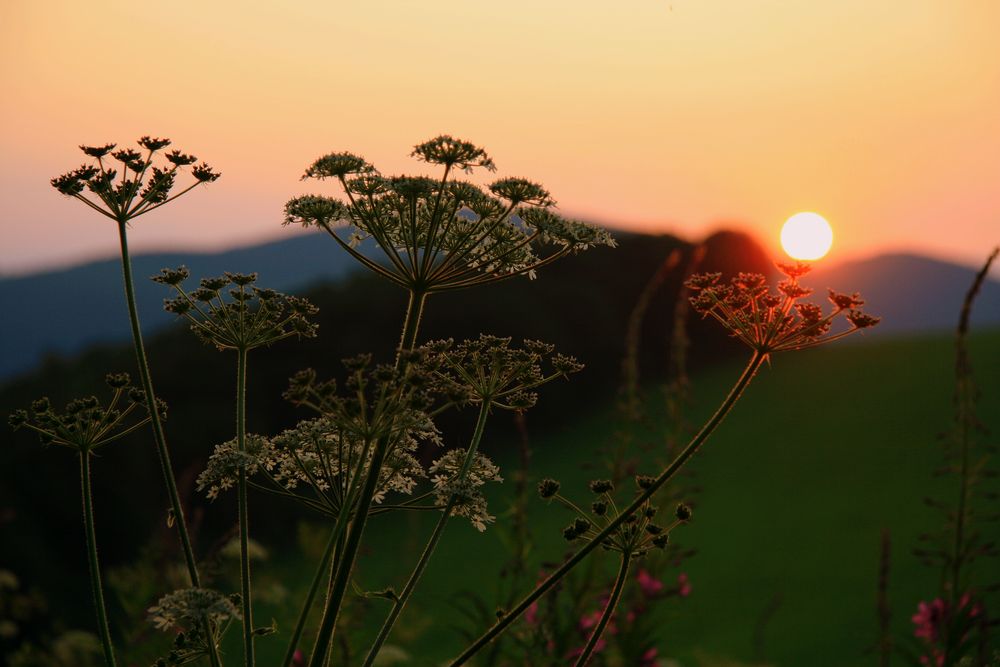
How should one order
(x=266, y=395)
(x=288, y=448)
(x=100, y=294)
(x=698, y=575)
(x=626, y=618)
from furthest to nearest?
(x=100, y=294) < (x=266, y=395) < (x=698, y=575) < (x=626, y=618) < (x=288, y=448)

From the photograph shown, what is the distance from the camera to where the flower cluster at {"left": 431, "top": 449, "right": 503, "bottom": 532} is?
10.3ft

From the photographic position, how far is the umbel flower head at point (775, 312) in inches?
124

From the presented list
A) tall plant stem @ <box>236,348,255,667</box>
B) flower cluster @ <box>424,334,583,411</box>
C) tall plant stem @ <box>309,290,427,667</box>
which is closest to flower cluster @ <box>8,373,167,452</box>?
tall plant stem @ <box>236,348,255,667</box>

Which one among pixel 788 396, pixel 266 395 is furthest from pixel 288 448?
pixel 788 396

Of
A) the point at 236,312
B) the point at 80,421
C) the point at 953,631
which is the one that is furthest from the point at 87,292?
the point at 80,421

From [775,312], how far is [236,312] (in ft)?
6.71

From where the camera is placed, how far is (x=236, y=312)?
359 cm

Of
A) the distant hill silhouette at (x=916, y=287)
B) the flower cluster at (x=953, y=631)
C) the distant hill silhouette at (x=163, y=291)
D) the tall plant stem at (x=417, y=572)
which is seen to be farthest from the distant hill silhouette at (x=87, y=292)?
the tall plant stem at (x=417, y=572)

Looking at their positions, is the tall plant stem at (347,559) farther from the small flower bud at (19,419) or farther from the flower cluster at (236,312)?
the small flower bud at (19,419)

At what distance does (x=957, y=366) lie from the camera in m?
6.24

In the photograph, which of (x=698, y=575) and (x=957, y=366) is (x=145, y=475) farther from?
(x=957, y=366)

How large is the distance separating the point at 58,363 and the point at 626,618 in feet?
59.9

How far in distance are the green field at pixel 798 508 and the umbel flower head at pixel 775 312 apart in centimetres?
1174

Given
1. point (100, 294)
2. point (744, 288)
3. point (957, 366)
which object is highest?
point (744, 288)
